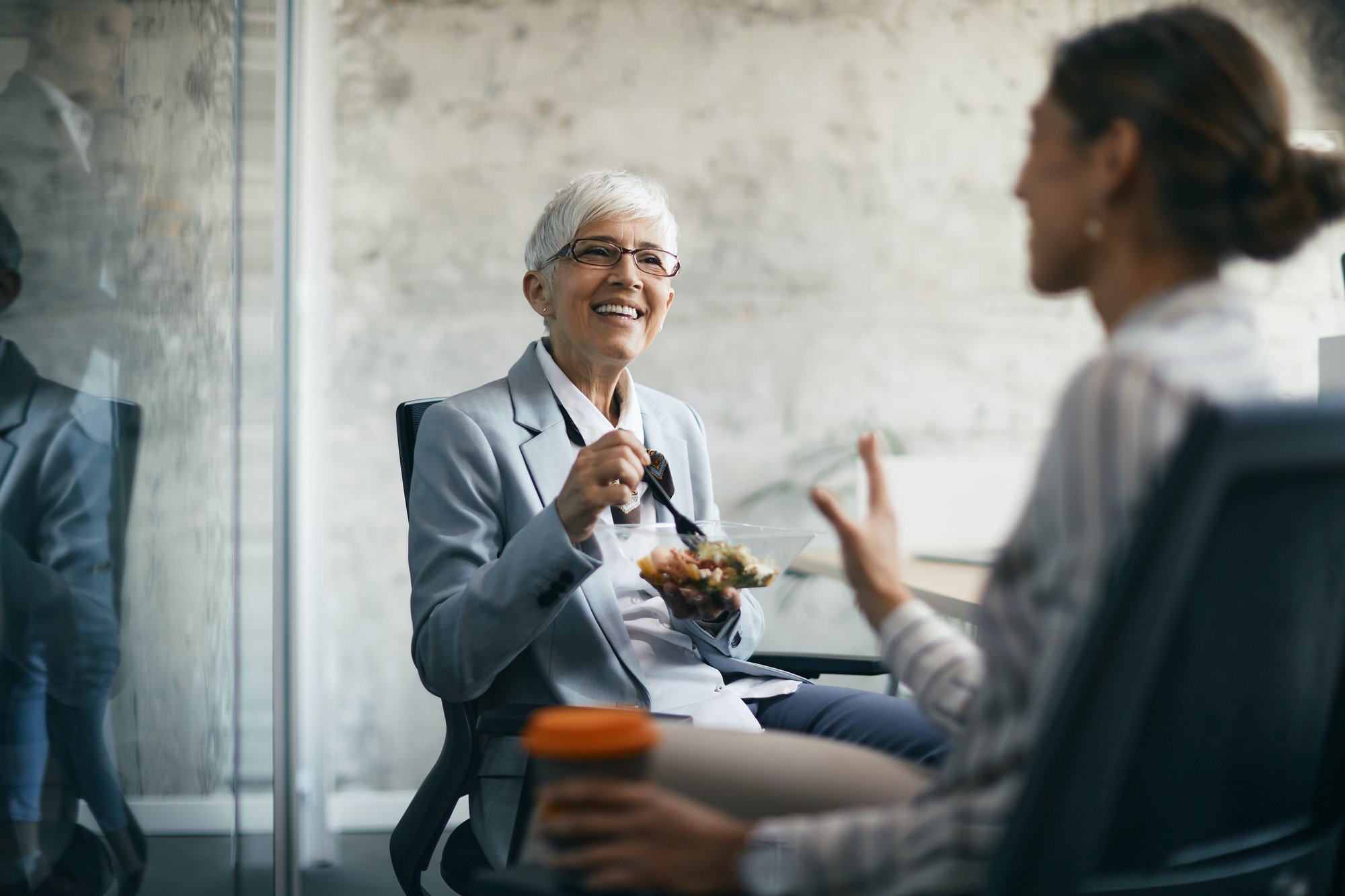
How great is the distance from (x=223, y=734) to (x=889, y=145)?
2.58 m

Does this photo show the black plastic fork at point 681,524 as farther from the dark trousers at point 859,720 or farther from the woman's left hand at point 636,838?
the woman's left hand at point 636,838

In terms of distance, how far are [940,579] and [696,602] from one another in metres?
0.80

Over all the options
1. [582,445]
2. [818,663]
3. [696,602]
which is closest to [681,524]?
[696,602]

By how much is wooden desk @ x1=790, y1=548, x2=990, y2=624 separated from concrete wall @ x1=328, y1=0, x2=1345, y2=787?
Result: 574 millimetres

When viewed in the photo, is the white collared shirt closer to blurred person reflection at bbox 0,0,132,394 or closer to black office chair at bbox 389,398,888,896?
black office chair at bbox 389,398,888,896

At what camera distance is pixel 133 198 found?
4.89 feet

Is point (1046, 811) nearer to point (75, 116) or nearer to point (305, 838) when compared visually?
point (75, 116)

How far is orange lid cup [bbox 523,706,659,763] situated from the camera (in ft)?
2.13

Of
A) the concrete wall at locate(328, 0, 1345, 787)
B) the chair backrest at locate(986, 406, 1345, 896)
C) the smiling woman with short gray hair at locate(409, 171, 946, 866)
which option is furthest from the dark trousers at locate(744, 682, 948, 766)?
the concrete wall at locate(328, 0, 1345, 787)

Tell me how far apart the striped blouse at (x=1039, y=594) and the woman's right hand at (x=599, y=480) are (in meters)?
0.75

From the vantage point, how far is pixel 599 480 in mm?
1425

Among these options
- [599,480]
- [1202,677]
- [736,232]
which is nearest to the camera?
[1202,677]

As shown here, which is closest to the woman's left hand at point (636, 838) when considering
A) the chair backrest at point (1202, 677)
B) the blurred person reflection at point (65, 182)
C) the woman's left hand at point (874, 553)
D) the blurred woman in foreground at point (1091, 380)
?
the blurred woman in foreground at point (1091, 380)

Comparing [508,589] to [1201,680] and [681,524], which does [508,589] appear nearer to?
[681,524]
